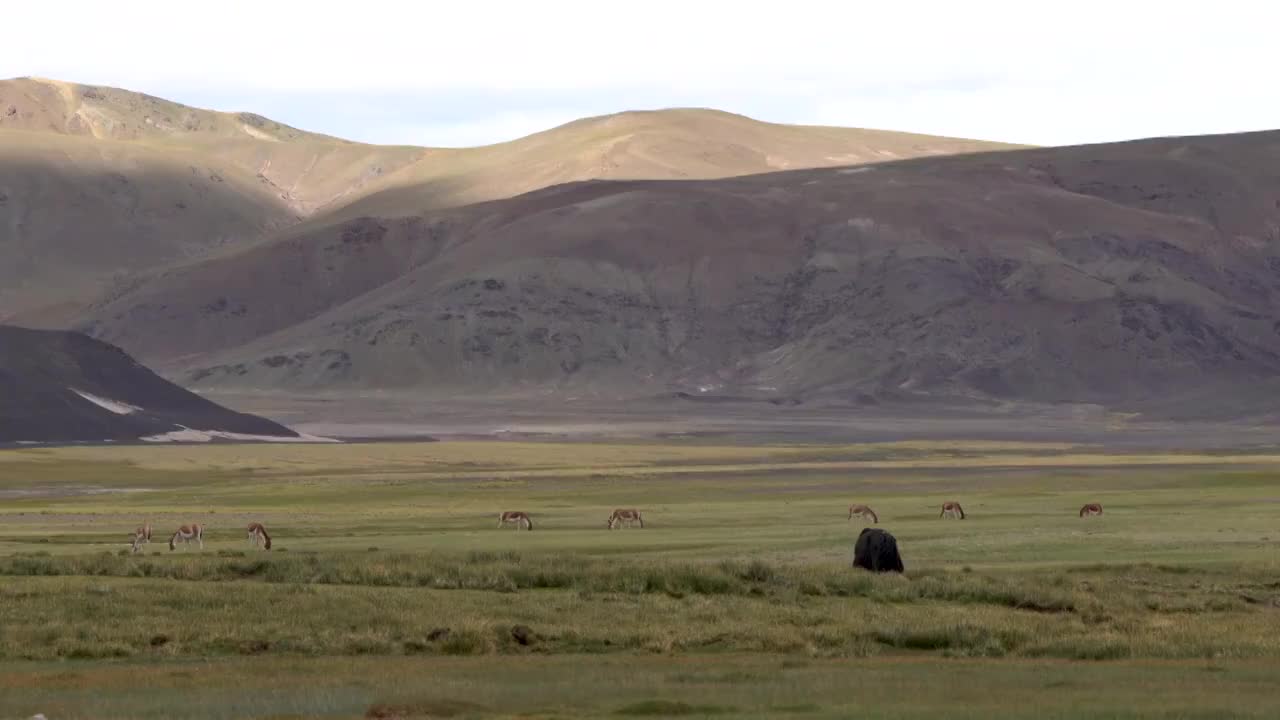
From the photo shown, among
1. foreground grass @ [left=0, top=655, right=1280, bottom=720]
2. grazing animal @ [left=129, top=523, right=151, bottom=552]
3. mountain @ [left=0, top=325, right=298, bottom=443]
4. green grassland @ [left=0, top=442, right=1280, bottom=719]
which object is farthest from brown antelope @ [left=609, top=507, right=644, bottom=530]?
mountain @ [left=0, top=325, right=298, bottom=443]

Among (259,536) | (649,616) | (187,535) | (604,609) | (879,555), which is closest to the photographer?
(649,616)

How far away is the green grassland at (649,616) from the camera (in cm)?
2381

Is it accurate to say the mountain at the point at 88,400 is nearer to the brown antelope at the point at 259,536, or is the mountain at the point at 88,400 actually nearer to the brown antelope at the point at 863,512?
the brown antelope at the point at 863,512

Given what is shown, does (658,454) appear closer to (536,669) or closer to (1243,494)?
(1243,494)

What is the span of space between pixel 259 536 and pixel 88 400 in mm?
86538

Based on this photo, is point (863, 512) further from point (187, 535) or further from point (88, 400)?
point (88, 400)

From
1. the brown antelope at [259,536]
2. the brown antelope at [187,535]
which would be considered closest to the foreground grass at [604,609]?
the brown antelope at [259,536]

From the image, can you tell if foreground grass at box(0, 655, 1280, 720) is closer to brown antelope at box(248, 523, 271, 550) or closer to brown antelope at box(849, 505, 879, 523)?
brown antelope at box(248, 523, 271, 550)

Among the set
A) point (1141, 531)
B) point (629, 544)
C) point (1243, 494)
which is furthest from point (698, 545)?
point (1243, 494)

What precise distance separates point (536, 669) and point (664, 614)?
17.4ft

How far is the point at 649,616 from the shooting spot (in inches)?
1242

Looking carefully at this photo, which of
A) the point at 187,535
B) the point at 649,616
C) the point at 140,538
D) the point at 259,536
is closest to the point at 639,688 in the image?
the point at 649,616

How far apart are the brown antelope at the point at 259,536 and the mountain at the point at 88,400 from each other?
7394cm

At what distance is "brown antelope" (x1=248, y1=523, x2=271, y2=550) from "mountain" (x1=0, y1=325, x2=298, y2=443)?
7394 cm
